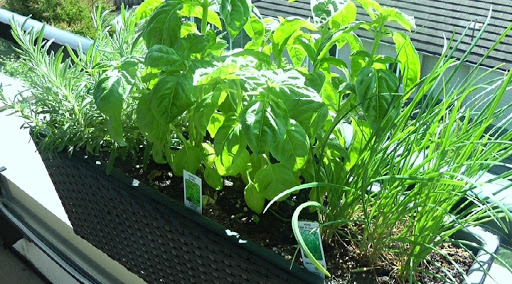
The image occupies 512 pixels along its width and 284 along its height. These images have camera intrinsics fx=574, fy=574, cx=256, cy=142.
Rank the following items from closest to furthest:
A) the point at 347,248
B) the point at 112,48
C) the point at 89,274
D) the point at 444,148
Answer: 1. the point at 444,148
2. the point at 347,248
3. the point at 112,48
4. the point at 89,274

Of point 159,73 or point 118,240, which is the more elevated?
point 159,73

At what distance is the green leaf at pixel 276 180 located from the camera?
68 centimetres

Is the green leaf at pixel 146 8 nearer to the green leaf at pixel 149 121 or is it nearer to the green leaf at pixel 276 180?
the green leaf at pixel 149 121

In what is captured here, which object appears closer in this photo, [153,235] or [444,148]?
[444,148]

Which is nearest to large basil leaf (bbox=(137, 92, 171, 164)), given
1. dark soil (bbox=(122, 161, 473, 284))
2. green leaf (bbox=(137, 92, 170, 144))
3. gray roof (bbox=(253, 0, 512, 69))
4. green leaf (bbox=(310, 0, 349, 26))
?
green leaf (bbox=(137, 92, 170, 144))

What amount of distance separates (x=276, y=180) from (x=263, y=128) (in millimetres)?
114

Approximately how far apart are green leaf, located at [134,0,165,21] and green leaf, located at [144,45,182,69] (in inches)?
6.1

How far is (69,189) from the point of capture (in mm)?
977

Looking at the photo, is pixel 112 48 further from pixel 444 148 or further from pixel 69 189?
pixel 444 148

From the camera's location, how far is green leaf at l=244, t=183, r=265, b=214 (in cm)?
73

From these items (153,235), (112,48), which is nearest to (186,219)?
(153,235)

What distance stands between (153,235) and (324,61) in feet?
1.13

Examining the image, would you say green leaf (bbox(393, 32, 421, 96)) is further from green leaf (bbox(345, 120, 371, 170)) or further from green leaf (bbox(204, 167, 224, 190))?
green leaf (bbox(204, 167, 224, 190))

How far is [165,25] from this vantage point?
0.72 m
